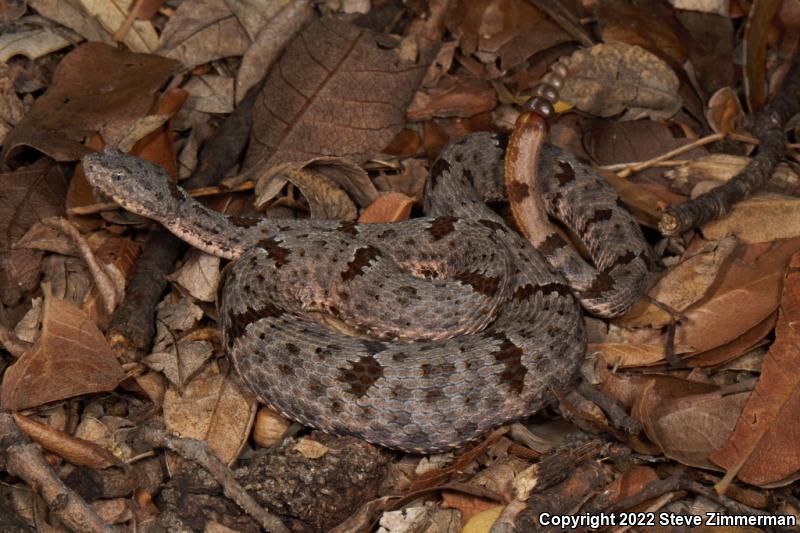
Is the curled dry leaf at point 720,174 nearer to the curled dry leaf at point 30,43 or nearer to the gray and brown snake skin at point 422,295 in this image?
the gray and brown snake skin at point 422,295

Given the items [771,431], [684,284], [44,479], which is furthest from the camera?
[684,284]

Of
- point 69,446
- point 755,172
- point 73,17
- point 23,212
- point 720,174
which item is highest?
point 73,17

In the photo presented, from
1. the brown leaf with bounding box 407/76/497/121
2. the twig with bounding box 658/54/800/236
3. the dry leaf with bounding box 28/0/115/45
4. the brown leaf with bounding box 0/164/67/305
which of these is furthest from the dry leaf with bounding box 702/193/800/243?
the dry leaf with bounding box 28/0/115/45

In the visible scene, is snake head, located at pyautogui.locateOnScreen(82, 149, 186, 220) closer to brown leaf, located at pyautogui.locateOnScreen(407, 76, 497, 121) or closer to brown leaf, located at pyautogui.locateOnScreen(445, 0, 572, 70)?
brown leaf, located at pyautogui.locateOnScreen(407, 76, 497, 121)

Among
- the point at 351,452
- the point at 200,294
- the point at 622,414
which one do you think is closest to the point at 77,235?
the point at 200,294

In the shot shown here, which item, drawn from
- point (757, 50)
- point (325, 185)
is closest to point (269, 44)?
point (325, 185)

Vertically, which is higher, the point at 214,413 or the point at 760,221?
the point at 760,221

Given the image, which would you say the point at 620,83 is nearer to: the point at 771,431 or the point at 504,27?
the point at 504,27
